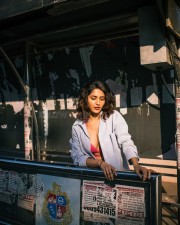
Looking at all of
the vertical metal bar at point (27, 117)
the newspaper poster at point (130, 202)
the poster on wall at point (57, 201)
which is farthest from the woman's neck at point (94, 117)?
the vertical metal bar at point (27, 117)

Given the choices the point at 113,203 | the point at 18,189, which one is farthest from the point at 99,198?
the point at 18,189

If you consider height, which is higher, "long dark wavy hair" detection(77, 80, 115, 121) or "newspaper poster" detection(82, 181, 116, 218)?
"long dark wavy hair" detection(77, 80, 115, 121)

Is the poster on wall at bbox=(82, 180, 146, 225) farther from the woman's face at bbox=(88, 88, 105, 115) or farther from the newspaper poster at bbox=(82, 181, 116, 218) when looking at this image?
the woman's face at bbox=(88, 88, 105, 115)

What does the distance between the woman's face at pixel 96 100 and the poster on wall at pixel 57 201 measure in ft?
2.82

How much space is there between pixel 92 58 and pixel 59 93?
116 cm

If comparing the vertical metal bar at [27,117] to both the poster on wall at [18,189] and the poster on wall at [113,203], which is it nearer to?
the poster on wall at [18,189]

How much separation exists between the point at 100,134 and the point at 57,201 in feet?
2.63

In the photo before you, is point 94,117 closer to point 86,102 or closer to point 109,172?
point 86,102

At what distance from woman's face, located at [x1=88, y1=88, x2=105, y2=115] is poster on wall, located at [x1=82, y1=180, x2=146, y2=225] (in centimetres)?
89

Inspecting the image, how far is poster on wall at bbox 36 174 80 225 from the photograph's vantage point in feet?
7.59

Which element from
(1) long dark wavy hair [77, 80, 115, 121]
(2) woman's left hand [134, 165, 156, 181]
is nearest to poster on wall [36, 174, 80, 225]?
(2) woman's left hand [134, 165, 156, 181]

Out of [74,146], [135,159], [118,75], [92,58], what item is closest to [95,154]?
[74,146]

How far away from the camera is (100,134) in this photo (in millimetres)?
2793

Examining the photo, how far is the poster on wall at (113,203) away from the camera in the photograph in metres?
2.01
